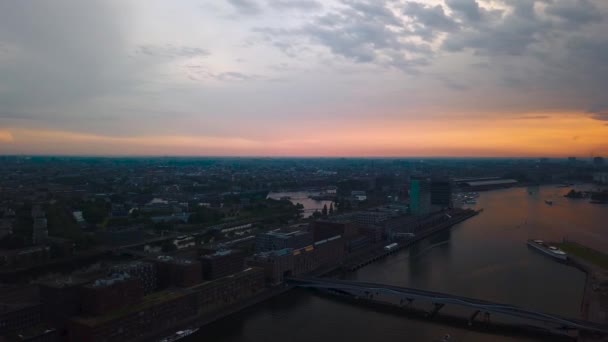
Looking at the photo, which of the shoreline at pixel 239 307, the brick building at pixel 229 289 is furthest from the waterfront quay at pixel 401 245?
the brick building at pixel 229 289

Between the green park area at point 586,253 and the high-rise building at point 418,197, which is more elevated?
the high-rise building at point 418,197

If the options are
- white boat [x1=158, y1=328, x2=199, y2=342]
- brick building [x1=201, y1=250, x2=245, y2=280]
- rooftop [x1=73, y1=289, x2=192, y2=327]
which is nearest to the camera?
rooftop [x1=73, y1=289, x2=192, y2=327]

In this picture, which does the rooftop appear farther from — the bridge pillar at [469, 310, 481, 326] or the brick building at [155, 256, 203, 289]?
the bridge pillar at [469, 310, 481, 326]

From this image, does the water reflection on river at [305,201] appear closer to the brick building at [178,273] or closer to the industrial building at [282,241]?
the industrial building at [282,241]

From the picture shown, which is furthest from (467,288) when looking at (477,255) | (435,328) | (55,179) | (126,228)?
(55,179)

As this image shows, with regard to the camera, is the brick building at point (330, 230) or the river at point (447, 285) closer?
the river at point (447, 285)

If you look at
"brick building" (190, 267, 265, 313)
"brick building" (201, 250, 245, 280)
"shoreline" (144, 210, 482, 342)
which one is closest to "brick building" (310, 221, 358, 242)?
"shoreline" (144, 210, 482, 342)

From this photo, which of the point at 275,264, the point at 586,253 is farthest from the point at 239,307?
the point at 586,253
